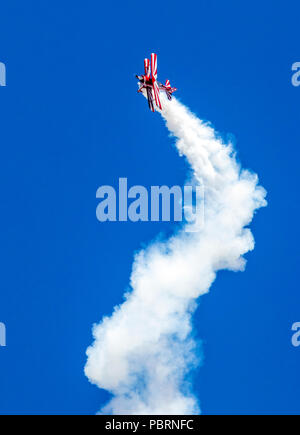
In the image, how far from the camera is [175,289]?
4150 centimetres

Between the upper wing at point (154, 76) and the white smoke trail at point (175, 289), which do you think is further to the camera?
the white smoke trail at point (175, 289)

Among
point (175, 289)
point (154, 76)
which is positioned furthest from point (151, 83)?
point (175, 289)

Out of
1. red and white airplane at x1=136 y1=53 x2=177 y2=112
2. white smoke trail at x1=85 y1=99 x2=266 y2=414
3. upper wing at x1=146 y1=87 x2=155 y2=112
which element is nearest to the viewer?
red and white airplane at x1=136 y1=53 x2=177 y2=112

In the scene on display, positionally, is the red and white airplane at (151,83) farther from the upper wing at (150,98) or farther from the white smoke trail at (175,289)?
the white smoke trail at (175,289)

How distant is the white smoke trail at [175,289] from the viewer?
40.7 m

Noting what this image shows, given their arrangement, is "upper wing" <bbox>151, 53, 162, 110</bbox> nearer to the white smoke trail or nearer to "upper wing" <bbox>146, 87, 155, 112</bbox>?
"upper wing" <bbox>146, 87, 155, 112</bbox>

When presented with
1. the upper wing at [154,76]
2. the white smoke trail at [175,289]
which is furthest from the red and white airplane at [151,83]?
the white smoke trail at [175,289]

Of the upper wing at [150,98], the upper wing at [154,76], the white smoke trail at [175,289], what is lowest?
the white smoke trail at [175,289]

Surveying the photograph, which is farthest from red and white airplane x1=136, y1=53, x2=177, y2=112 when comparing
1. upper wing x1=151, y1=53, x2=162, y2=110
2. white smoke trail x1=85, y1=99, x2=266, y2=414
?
white smoke trail x1=85, y1=99, x2=266, y2=414

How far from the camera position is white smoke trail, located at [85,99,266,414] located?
40.7 m

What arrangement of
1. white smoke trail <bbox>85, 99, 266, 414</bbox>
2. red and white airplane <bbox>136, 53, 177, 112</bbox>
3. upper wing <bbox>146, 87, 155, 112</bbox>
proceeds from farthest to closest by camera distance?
white smoke trail <bbox>85, 99, 266, 414</bbox> < upper wing <bbox>146, 87, 155, 112</bbox> < red and white airplane <bbox>136, 53, 177, 112</bbox>

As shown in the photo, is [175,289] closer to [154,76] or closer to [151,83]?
[151,83]
